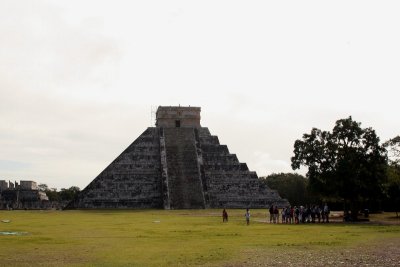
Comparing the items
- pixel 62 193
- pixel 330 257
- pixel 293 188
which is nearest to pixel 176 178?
pixel 293 188

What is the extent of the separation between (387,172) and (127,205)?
23.9 meters

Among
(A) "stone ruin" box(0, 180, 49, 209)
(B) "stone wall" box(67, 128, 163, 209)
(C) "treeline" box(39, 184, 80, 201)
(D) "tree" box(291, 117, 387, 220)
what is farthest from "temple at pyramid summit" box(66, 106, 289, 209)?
(C) "treeline" box(39, 184, 80, 201)

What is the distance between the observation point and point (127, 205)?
45.6 meters

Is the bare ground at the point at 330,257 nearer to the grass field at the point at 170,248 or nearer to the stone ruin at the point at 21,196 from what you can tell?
the grass field at the point at 170,248

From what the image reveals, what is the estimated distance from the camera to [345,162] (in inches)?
1119

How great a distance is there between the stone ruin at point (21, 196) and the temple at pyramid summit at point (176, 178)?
12.6 metres

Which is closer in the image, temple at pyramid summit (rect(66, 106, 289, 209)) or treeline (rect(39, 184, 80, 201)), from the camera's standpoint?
temple at pyramid summit (rect(66, 106, 289, 209))

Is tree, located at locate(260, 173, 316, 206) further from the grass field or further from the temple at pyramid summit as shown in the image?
the grass field

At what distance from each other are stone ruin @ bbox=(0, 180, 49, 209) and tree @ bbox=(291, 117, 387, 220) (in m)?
35.8

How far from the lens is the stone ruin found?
5653 cm

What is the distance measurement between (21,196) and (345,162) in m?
42.6

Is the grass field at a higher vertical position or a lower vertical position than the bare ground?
higher

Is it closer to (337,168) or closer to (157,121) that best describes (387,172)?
(337,168)

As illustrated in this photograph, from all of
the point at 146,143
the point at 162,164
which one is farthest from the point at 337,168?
the point at 146,143
